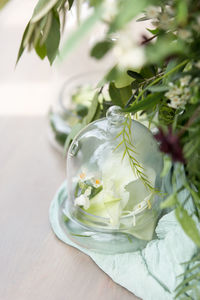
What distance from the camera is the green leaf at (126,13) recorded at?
1.01 ft

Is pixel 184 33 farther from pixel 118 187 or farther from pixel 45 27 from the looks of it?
pixel 118 187

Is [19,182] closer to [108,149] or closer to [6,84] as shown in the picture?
[108,149]

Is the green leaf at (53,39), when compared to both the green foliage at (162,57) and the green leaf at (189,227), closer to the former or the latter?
the green foliage at (162,57)

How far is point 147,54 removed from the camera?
0.32m

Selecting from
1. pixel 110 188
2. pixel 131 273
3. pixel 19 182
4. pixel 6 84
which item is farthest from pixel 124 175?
pixel 6 84

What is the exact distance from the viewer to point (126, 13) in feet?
1.03

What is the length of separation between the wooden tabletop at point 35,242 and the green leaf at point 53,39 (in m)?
0.28

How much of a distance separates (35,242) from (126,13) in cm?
41

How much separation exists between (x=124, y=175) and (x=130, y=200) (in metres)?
0.04

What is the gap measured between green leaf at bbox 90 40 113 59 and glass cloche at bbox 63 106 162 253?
21 cm

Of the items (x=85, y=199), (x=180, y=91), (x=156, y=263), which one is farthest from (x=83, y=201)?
(x=180, y=91)

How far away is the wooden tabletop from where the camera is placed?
0.56 m

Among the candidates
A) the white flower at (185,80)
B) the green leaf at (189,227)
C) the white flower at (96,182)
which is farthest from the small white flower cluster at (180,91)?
the white flower at (96,182)

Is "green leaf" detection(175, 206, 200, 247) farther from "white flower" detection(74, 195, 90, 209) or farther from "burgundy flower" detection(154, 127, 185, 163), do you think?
"white flower" detection(74, 195, 90, 209)
